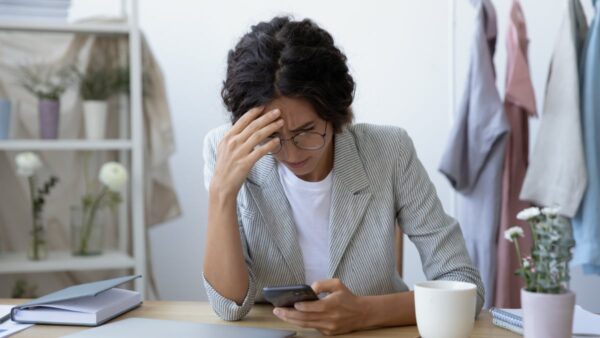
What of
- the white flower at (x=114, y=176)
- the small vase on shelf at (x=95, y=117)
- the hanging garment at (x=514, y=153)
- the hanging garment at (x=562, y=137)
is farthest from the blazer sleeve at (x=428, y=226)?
the small vase on shelf at (x=95, y=117)

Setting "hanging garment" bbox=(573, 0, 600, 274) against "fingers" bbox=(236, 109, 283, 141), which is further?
"hanging garment" bbox=(573, 0, 600, 274)

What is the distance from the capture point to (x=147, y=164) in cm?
290

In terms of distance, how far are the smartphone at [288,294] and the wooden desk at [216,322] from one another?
57 mm

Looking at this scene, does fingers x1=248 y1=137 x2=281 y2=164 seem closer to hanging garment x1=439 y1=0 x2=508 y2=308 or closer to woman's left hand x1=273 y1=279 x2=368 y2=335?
Answer: woman's left hand x1=273 y1=279 x2=368 y2=335

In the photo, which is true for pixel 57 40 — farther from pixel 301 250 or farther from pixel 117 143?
pixel 301 250

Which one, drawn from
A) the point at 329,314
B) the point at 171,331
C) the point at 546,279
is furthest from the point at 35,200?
the point at 546,279

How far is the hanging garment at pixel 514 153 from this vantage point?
8.03 feet

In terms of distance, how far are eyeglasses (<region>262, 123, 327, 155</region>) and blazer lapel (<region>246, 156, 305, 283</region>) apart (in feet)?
0.49

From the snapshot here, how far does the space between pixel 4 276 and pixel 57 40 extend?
914 millimetres

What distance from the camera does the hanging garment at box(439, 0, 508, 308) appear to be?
8.02ft

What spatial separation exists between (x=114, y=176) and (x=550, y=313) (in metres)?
1.93

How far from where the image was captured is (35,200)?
274cm

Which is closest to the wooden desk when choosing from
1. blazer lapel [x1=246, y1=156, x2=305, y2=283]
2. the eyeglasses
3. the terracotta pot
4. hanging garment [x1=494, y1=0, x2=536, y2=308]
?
blazer lapel [x1=246, y1=156, x2=305, y2=283]

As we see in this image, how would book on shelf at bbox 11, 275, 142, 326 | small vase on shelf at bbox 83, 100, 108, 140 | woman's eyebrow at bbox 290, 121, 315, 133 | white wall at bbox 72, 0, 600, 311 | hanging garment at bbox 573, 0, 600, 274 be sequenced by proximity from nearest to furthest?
book on shelf at bbox 11, 275, 142, 326
woman's eyebrow at bbox 290, 121, 315, 133
hanging garment at bbox 573, 0, 600, 274
small vase on shelf at bbox 83, 100, 108, 140
white wall at bbox 72, 0, 600, 311
